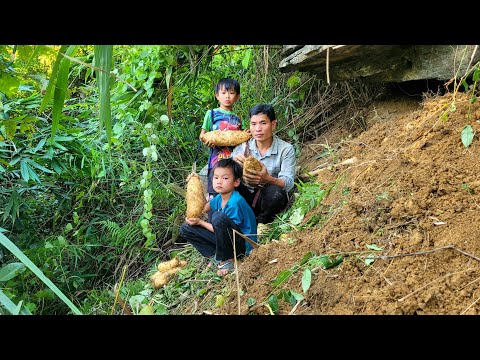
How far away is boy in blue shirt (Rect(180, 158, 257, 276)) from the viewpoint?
3408 millimetres

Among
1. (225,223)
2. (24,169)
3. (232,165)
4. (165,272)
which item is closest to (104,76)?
(225,223)

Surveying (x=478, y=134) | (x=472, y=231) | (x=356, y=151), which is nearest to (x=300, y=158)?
(x=356, y=151)

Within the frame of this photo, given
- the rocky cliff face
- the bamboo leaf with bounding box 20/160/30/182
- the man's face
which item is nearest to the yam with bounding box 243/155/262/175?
the man's face

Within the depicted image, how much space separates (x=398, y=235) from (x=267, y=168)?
67.4 inches

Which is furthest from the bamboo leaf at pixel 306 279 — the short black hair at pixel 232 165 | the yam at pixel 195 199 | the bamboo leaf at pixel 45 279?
the yam at pixel 195 199

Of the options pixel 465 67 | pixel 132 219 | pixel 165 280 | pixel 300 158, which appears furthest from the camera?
pixel 132 219

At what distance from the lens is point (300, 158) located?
4.67 m

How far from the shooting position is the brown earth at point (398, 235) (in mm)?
2064

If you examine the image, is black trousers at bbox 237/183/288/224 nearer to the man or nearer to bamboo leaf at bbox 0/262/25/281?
the man

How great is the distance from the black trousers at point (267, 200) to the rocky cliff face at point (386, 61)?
885 millimetres

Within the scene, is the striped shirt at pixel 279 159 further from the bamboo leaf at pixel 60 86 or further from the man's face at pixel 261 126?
the bamboo leaf at pixel 60 86

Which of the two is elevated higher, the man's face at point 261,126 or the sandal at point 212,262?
the man's face at point 261,126

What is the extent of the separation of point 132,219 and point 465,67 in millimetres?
3132

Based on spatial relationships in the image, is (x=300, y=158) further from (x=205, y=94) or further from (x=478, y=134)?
(x=478, y=134)
